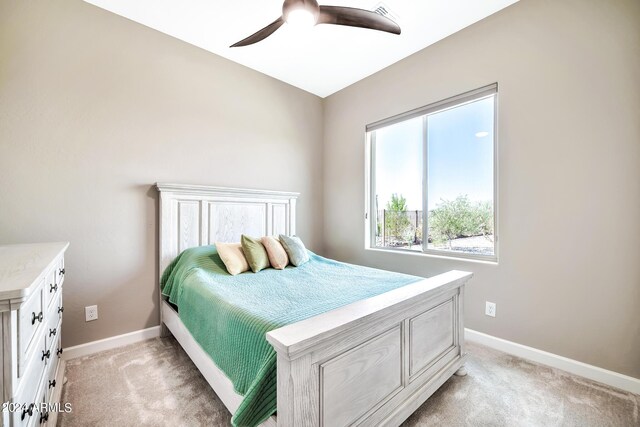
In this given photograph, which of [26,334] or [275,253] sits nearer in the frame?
[26,334]

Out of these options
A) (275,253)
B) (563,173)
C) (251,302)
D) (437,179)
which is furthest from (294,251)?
(563,173)

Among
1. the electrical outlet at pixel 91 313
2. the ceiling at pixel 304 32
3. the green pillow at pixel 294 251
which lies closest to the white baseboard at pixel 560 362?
the green pillow at pixel 294 251

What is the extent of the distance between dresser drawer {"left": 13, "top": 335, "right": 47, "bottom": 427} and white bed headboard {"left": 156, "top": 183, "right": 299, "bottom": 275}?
4.32ft

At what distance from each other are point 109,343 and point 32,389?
1.43 meters

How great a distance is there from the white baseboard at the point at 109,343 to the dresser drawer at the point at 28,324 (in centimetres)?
130

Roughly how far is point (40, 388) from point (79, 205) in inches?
56.6

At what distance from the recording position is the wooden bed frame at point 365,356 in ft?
3.21

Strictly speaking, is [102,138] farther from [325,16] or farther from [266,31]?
[325,16]

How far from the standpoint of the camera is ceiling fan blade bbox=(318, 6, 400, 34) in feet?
5.34

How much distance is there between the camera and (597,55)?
Result: 182cm

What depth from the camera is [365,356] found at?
1222mm

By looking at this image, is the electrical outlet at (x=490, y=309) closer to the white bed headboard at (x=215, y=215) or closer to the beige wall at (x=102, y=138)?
the white bed headboard at (x=215, y=215)

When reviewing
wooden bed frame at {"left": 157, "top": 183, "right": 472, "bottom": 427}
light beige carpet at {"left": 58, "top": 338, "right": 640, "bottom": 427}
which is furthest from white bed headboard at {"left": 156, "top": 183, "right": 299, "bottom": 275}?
light beige carpet at {"left": 58, "top": 338, "right": 640, "bottom": 427}

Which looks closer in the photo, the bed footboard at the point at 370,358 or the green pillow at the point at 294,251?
the bed footboard at the point at 370,358
